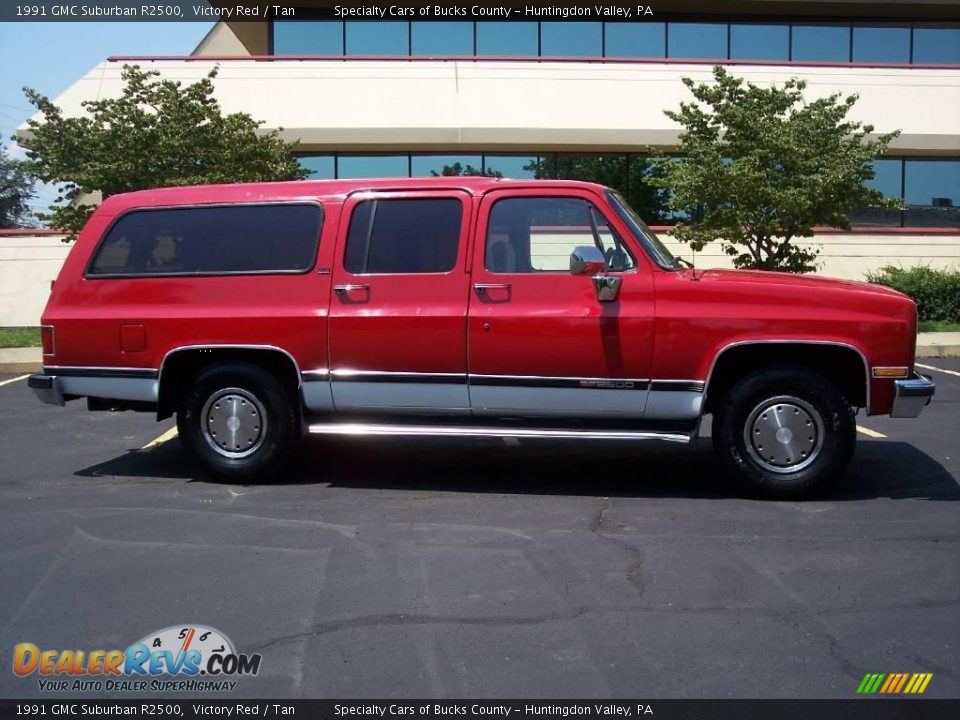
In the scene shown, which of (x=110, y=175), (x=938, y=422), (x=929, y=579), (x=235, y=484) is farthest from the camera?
(x=110, y=175)

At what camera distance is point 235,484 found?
23.1 ft

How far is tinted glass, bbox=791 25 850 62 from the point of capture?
24406mm

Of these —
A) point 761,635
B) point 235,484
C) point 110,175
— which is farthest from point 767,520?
point 110,175

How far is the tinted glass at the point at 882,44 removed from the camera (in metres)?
24.6

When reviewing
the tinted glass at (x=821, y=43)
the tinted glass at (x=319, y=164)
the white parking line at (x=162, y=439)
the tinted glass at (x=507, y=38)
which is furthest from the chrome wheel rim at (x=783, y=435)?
the tinted glass at (x=821, y=43)

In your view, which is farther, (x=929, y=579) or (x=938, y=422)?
(x=938, y=422)

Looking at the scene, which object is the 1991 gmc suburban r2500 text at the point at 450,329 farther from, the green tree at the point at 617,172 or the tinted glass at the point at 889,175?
the tinted glass at the point at 889,175

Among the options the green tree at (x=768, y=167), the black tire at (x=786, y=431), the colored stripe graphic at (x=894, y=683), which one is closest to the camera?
the colored stripe graphic at (x=894, y=683)

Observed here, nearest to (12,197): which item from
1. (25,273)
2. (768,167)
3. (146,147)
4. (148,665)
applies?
(25,273)

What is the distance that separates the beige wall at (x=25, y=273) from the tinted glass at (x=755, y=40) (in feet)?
55.5

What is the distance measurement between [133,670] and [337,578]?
1229 millimetres

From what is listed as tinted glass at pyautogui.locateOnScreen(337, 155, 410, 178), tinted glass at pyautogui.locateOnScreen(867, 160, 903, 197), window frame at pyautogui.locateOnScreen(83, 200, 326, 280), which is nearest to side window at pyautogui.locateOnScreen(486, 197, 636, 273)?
window frame at pyautogui.locateOnScreen(83, 200, 326, 280)

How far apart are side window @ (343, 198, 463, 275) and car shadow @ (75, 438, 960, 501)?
1480 millimetres
